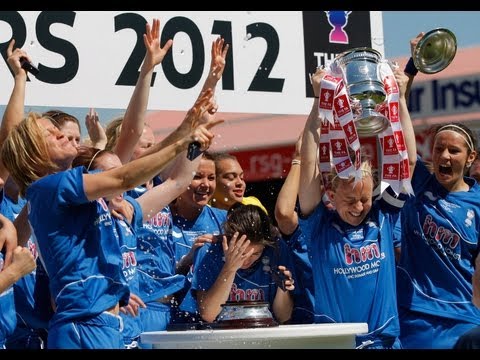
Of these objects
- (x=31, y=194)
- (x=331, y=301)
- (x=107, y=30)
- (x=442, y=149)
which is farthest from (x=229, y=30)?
(x=31, y=194)

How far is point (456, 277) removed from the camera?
Result: 5.30m

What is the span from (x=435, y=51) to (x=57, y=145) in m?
2.14

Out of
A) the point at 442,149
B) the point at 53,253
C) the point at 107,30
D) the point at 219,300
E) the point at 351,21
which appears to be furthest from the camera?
the point at 351,21

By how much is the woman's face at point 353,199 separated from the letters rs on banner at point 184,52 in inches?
49.2

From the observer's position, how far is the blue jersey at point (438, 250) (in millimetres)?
5301

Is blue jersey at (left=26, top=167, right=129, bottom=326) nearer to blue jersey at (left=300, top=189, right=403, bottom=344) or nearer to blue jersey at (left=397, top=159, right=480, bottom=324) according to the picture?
blue jersey at (left=300, top=189, right=403, bottom=344)

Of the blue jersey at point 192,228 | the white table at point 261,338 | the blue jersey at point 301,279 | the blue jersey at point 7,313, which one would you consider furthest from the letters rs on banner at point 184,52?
the white table at point 261,338

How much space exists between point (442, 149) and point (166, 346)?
82.8 inches

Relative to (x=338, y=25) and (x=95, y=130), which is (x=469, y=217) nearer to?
(x=338, y=25)

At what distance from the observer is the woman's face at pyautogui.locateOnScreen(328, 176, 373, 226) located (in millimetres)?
5141

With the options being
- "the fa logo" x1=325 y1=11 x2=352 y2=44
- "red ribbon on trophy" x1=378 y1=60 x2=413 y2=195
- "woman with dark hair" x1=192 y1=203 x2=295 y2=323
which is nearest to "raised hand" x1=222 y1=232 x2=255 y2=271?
"woman with dark hair" x1=192 y1=203 x2=295 y2=323

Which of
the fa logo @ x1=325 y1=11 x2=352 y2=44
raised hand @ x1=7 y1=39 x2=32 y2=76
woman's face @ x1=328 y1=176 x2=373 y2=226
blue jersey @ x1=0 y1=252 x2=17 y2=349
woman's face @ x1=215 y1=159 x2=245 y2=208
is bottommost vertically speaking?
blue jersey @ x1=0 y1=252 x2=17 y2=349

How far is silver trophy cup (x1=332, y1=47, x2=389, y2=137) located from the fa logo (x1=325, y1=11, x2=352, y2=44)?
1287 millimetres
